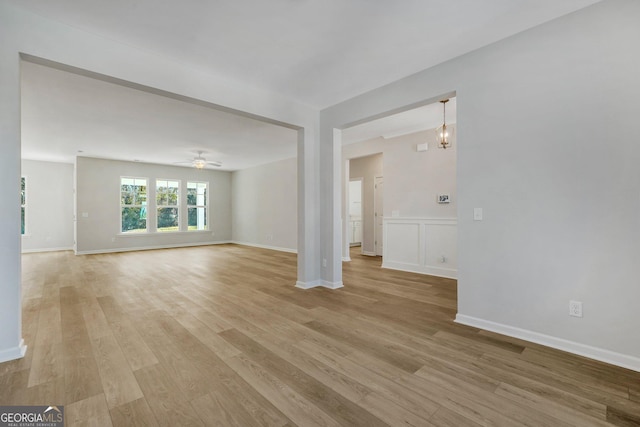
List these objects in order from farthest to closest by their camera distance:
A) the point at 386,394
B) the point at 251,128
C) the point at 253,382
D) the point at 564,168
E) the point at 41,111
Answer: the point at 251,128
the point at 41,111
the point at 564,168
the point at 253,382
the point at 386,394

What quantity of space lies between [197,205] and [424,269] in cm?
826

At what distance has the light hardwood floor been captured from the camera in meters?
1.55

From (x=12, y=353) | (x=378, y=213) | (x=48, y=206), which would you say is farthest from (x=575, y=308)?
(x=48, y=206)

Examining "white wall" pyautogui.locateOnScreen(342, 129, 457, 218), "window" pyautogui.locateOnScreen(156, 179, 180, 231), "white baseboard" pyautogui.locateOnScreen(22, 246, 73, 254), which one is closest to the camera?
"white wall" pyautogui.locateOnScreen(342, 129, 457, 218)

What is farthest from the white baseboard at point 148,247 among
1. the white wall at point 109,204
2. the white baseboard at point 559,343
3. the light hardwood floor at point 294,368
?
the white baseboard at point 559,343

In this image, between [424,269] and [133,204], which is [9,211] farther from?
[133,204]

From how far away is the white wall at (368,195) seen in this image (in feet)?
26.0

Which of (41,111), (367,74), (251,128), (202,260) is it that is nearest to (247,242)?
(202,260)

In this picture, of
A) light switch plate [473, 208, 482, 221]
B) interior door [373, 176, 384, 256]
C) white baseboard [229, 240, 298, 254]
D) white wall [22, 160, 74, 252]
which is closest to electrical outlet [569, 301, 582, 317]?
light switch plate [473, 208, 482, 221]

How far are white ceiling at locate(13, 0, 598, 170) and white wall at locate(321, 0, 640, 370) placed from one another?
31cm

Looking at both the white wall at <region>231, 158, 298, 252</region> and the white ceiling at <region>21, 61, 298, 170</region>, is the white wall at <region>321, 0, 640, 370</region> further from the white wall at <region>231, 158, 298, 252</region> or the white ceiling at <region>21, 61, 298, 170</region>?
the white wall at <region>231, 158, 298, 252</region>

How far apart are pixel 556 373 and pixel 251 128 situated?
17.5 feet

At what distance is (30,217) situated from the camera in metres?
8.14

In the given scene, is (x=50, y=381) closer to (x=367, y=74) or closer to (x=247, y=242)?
(x=367, y=74)
